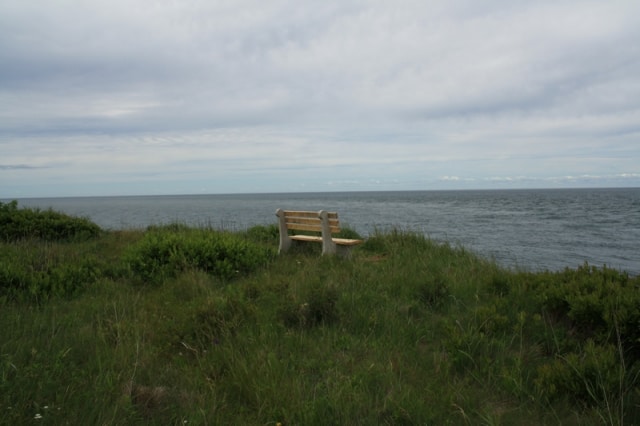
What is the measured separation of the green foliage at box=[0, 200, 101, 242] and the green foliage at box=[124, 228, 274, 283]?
380cm

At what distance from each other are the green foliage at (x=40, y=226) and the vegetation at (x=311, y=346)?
368cm

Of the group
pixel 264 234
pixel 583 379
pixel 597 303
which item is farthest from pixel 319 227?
pixel 583 379

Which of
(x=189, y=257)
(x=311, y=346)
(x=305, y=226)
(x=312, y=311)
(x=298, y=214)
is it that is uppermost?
(x=298, y=214)

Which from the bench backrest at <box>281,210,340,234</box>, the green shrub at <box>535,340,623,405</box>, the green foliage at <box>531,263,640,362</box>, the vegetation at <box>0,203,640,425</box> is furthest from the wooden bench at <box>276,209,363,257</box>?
the green shrub at <box>535,340,623,405</box>

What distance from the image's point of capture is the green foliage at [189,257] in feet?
22.2

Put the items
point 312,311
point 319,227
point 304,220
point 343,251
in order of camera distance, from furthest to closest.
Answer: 1. point 304,220
2. point 319,227
3. point 343,251
4. point 312,311

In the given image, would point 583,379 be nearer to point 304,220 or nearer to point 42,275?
point 42,275

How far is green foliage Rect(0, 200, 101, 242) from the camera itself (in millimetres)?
9891

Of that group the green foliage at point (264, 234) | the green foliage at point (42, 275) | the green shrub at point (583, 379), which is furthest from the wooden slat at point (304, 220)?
the green shrub at point (583, 379)

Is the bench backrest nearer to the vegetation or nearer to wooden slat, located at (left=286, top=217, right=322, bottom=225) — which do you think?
wooden slat, located at (left=286, top=217, right=322, bottom=225)

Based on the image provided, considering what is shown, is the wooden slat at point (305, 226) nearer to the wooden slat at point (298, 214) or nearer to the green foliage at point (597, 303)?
the wooden slat at point (298, 214)

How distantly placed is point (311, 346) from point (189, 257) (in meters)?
3.51

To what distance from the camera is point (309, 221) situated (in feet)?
30.4

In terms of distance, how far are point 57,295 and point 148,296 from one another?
1.02m
